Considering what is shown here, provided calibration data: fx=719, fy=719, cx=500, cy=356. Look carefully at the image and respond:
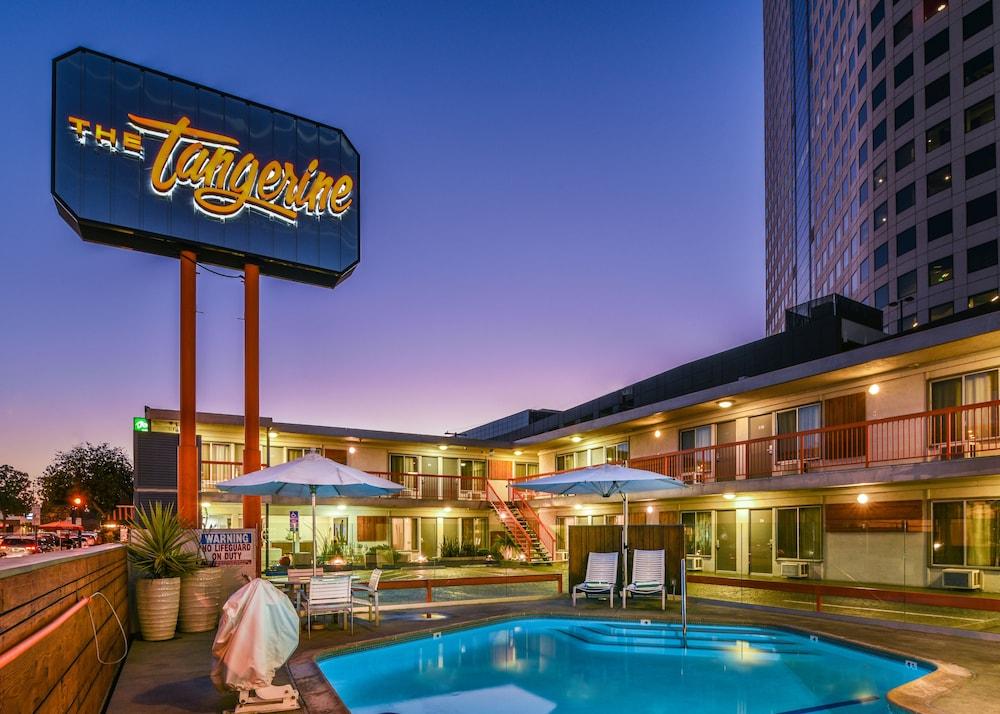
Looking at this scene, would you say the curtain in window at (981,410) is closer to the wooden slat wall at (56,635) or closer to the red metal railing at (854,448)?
the red metal railing at (854,448)

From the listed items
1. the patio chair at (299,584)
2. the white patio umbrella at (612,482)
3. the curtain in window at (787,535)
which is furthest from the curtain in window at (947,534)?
the patio chair at (299,584)

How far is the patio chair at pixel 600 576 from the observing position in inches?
528

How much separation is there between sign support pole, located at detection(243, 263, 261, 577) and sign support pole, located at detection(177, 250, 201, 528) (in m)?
1.15

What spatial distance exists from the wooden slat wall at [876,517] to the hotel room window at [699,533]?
407cm

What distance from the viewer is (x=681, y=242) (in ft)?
368

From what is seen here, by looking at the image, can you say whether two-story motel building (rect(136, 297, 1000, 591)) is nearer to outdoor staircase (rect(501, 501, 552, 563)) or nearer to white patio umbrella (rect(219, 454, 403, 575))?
outdoor staircase (rect(501, 501, 552, 563))

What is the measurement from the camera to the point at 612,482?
47.2ft

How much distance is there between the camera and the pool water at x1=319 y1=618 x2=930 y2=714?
26.5 feet

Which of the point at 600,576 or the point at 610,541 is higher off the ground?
the point at 610,541

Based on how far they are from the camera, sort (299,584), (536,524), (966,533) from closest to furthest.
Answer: (299,584)
(966,533)
(536,524)

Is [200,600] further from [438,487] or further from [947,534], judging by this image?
[438,487]

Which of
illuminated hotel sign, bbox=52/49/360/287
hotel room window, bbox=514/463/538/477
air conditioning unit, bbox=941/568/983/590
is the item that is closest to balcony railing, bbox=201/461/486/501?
hotel room window, bbox=514/463/538/477

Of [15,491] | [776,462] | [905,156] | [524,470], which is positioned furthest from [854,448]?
[15,491]

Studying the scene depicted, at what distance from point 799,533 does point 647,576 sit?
264 inches
